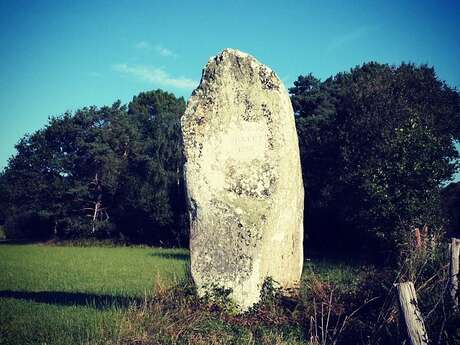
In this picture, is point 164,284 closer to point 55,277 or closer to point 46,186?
point 55,277

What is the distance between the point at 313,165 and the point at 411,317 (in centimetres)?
2634

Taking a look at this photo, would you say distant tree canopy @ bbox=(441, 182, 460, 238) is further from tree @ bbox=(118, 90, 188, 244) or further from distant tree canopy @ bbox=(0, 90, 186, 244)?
distant tree canopy @ bbox=(0, 90, 186, 244)

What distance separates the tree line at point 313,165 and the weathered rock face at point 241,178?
9.38 meters

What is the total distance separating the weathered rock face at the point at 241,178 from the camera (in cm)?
793

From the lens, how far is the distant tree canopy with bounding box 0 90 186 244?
40.9 metres

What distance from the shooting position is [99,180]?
45062 mm

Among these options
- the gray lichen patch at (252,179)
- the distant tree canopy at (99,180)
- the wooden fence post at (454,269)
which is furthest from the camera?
the distant tree canopy at (99,180)

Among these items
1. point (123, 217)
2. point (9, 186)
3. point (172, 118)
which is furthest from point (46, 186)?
point (172, 118)

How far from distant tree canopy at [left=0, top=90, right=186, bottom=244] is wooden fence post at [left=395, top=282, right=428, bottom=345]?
33.7m

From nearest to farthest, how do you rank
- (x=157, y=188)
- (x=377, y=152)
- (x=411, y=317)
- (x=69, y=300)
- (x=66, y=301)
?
(x=411, y=317) → (x=66, y=301) → (x=69, y=300) → (x=377, y=152) → (x=157, y=188)

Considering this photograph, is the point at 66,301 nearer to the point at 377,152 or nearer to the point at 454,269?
the point at 454,269

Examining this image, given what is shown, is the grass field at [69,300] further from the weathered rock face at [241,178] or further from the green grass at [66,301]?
the weathered rock face at [241,178]

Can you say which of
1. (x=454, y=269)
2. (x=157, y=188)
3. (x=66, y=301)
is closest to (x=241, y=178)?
(x=454, y=269)

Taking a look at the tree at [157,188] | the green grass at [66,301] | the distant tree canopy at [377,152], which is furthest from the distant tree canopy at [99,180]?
the green grass at [66,301]
